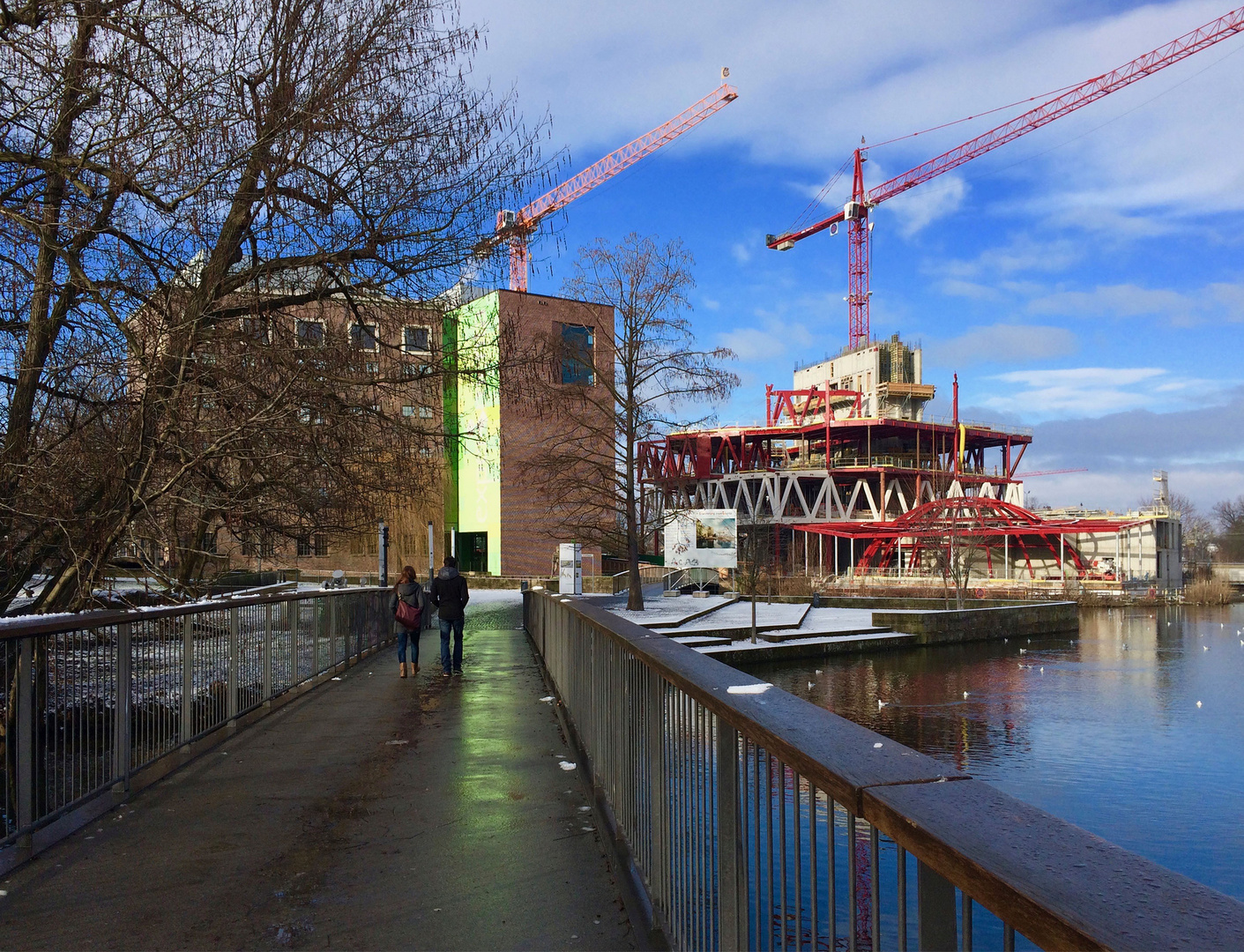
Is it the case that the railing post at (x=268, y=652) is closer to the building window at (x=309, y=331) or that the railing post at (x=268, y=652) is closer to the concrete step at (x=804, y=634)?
the building window at (x=309, y=331)

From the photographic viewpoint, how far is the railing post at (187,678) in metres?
7.77

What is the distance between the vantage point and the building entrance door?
62.5 metres

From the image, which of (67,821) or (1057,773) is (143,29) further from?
(1057,773)

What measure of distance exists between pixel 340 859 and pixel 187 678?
3365 millimetres

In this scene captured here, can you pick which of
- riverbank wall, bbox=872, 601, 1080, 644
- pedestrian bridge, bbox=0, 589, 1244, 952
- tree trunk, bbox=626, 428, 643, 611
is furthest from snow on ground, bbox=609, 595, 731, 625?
pedestrian bridge, bbox=0, 589, 1244, 952

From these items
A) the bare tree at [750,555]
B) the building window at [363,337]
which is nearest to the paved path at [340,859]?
the building window at [363,337]

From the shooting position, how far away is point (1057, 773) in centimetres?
1577

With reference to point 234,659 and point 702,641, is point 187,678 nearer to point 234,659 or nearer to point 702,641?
point 234,659

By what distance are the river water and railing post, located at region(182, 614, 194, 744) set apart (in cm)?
758

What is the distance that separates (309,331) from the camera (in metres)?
9.05

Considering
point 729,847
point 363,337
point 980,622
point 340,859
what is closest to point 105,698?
point 340,859

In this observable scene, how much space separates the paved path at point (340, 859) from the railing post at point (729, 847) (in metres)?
1.17

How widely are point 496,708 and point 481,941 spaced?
6.74 m

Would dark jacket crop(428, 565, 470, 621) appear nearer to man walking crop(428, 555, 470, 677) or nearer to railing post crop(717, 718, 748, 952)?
man walking crop(428, 555, 470, 677)
